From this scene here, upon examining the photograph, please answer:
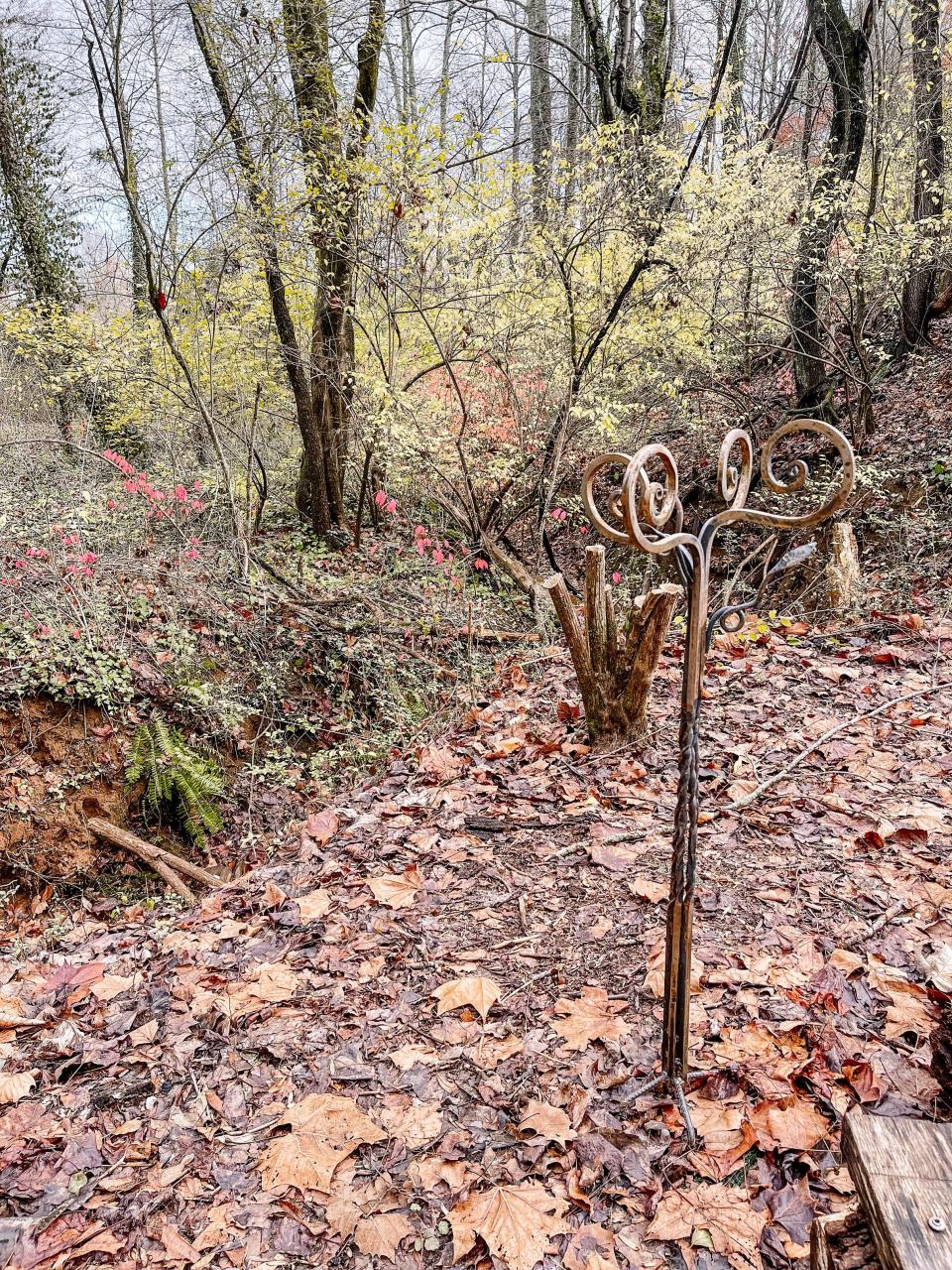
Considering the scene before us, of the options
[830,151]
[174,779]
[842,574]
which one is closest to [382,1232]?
[174,779]

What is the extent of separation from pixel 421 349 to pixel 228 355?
7.35 feet

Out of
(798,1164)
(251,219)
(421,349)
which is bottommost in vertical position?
(798,1164)

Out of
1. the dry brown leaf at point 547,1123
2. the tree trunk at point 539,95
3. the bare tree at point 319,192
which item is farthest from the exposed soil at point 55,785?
the tree trunk at point 539,95

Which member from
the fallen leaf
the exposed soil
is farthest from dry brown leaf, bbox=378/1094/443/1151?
the exposed soil

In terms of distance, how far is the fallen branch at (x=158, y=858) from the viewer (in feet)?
14.6

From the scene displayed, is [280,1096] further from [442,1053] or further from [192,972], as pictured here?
[192,972]

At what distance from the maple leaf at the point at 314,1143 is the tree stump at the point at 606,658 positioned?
219 cm

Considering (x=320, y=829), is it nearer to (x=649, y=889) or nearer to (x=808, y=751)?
(x=649, y=889)

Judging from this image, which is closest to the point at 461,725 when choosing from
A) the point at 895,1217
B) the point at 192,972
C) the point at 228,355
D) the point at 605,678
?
the point at 605,678

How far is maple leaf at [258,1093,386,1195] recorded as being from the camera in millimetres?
1822

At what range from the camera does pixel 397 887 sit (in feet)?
9.74

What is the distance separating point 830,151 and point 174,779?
31.9 feet

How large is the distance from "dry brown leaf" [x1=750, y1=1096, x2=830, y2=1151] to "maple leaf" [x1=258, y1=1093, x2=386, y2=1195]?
954mm

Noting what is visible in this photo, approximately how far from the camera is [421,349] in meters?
8.19
